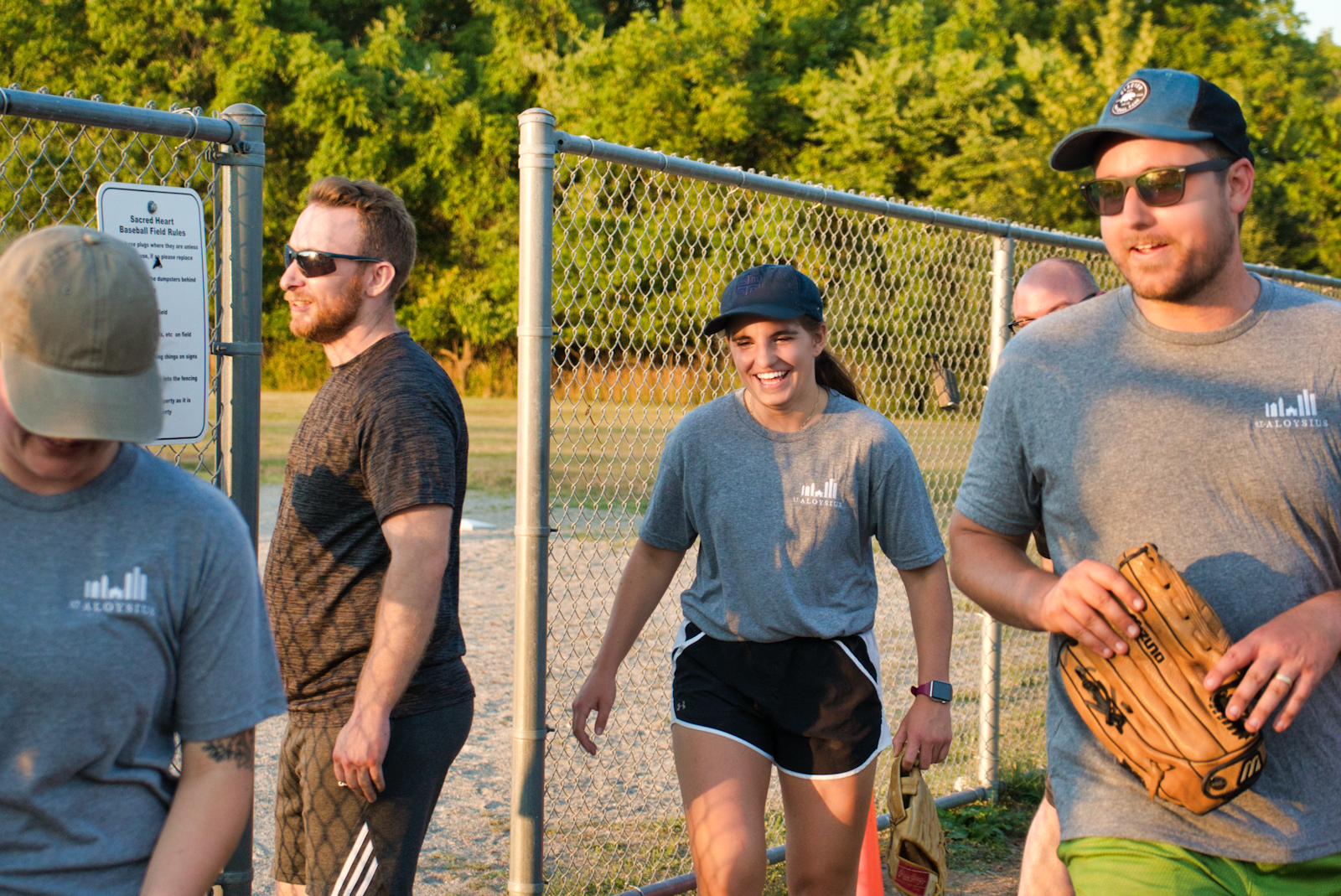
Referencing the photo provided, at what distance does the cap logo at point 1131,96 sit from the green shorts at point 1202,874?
1.36 metres

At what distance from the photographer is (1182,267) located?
214cm

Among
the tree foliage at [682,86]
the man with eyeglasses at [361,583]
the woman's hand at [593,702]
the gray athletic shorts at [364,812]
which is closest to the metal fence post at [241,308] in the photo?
the man with eyeglasses at [361,583]

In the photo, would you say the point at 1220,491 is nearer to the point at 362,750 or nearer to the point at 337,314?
the point at 362,750

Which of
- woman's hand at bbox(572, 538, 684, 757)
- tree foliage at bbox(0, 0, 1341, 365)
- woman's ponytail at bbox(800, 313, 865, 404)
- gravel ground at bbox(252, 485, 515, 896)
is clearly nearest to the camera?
woman's hand at bbox(572, 538, 684, 757)

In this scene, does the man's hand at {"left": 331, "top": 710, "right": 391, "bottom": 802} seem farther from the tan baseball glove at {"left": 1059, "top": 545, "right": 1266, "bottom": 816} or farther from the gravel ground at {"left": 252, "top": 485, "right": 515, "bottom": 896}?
the gravel ground at {"left": 252, "top": 485, "right": 515, "bottom": 896}

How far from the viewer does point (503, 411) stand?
2797 cm

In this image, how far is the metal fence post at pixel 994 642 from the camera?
544 centimetres

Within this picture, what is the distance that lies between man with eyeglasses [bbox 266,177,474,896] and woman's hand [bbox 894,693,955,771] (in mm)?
1271

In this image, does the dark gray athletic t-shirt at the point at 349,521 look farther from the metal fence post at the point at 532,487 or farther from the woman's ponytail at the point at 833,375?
the woman's ponytail at the point at 833,375

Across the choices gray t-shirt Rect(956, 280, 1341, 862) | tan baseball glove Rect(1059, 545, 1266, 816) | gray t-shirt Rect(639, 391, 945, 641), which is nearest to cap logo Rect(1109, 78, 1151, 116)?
gray t-shirt Rect(956, 280, 1341, 862)

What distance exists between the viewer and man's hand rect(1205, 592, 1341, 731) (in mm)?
1937

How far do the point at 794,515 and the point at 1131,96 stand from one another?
1.45 meters

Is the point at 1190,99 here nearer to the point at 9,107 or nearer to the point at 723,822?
the point at 723,822

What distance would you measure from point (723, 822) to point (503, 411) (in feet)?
82.8
